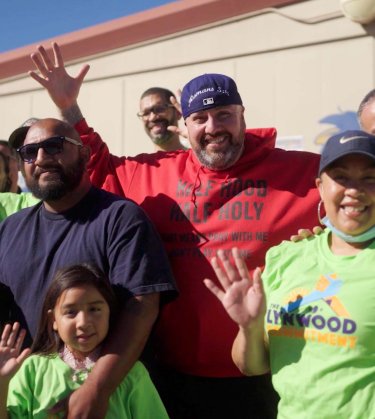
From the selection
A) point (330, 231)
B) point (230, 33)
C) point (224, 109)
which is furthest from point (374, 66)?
point (330, 231)

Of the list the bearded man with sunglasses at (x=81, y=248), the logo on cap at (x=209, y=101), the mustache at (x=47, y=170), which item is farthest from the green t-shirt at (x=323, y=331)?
the mustache at (x=47, y=170)

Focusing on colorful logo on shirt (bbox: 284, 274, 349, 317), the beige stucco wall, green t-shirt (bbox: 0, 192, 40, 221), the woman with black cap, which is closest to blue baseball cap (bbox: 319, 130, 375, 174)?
the woman with black cap

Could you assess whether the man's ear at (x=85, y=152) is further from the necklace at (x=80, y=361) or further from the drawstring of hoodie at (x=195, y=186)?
the necklace at (x=80, y=361)

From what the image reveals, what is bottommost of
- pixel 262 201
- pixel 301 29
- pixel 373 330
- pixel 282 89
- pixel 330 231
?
pixel 373 330

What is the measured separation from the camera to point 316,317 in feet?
7.14

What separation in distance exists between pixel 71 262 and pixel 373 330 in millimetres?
1257

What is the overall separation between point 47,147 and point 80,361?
98cm

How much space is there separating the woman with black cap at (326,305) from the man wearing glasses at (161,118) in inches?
105

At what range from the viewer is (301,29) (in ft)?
17.9

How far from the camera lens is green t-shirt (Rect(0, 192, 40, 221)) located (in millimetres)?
3619

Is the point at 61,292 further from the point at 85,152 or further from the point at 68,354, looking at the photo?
the point at 85,152

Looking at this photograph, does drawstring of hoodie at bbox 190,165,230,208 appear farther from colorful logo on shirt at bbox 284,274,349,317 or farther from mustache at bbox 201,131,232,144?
colorful logo on shirt at bbox 284,274,349,317

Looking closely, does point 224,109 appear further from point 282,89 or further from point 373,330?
point 282,89

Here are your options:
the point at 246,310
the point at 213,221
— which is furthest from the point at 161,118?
the point at 246,310
